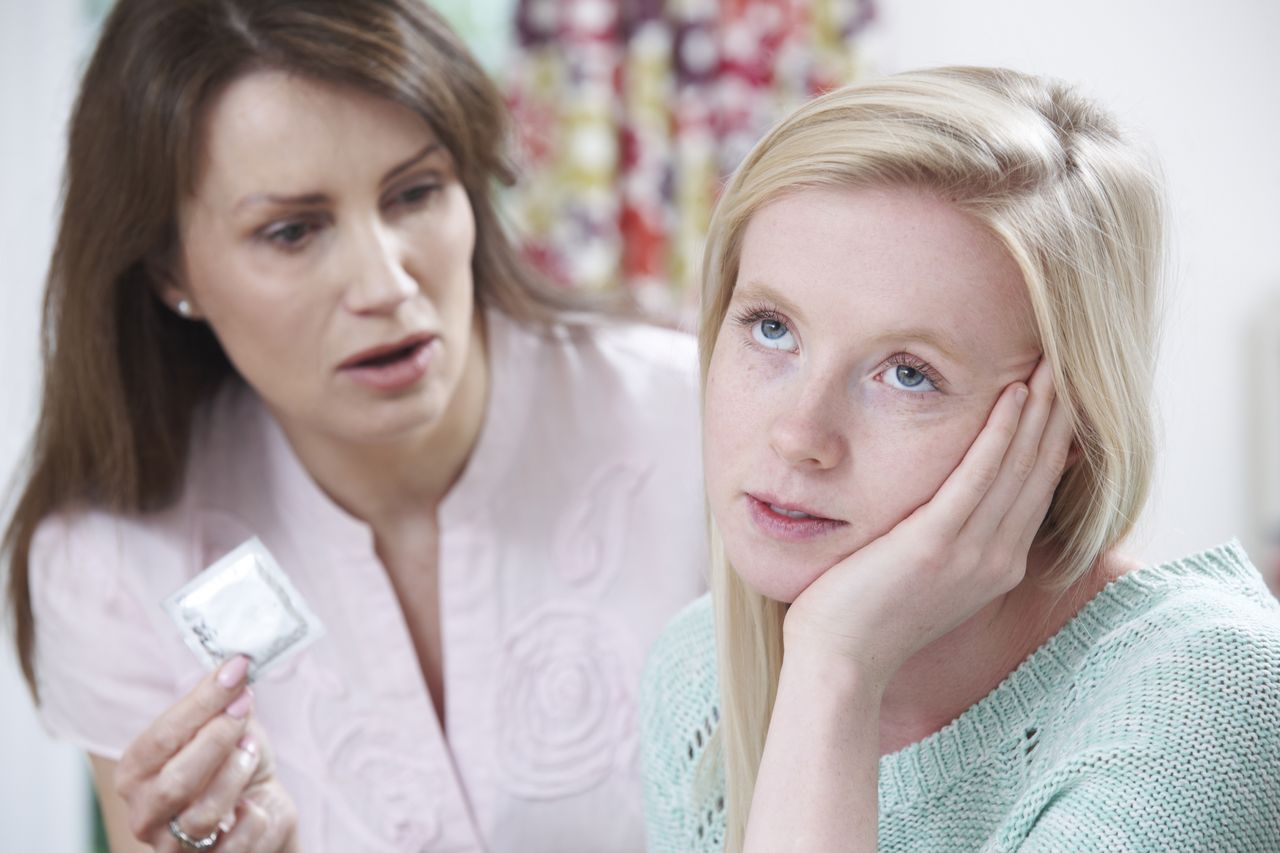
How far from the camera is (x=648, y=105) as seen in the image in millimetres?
3201

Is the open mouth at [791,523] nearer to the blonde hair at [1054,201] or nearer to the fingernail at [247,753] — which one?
the blonde hair at [1054,201]

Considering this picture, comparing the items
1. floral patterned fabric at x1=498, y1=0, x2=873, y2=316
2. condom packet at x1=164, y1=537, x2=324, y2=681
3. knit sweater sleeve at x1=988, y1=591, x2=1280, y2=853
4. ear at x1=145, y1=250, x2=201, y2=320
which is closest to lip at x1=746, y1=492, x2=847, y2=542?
knit sweater sleeve at x1=988, y1=591, x2=1280, y2=853

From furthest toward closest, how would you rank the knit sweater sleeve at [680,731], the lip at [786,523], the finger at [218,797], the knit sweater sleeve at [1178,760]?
the finger at [218,797] → the knit sweater sleeve at [680,731] → the lip at [786,523] → the knit sweater sleeve at [1178,760]

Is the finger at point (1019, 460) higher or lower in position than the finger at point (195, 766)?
higher

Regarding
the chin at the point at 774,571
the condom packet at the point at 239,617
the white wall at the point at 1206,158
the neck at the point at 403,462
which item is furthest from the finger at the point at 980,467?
the white wall at the point at 1206,158

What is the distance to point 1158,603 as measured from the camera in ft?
3.44

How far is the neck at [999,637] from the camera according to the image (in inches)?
42.8

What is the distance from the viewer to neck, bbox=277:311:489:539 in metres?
1.78

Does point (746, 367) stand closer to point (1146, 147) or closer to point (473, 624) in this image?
point (1146, 147)

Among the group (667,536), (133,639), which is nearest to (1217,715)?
(667,536)

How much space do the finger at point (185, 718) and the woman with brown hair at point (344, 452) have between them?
1.0 inches

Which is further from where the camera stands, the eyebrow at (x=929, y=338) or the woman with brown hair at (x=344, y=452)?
the woman with brown hair at (x=344, y=452)

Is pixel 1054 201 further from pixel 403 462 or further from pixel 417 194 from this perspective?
pixel 403 462

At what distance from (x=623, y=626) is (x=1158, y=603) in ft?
2.87
